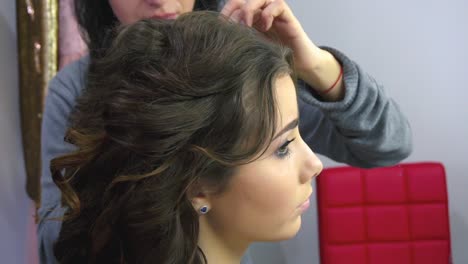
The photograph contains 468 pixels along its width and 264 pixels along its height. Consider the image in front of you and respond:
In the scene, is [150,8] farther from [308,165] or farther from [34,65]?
[34,65]

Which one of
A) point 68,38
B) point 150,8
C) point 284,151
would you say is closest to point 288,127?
point 284,151

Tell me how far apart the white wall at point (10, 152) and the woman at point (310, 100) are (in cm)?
60

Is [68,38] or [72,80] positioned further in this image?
[68,38]

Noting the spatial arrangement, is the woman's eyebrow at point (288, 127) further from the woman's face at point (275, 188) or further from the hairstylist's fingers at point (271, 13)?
the hairstylist's fingers at point (271, 13)

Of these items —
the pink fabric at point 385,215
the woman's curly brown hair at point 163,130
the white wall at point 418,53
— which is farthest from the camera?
the white wall at point 418,53

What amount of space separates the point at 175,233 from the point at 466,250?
4.79 feet

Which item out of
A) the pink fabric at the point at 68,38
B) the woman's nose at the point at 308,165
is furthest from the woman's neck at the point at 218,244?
the pink fabric at the point at 68,38

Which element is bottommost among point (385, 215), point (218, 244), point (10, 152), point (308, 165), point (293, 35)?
point (385, 215)

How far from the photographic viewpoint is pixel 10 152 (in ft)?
4.37

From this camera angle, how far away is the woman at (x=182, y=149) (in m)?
0.52

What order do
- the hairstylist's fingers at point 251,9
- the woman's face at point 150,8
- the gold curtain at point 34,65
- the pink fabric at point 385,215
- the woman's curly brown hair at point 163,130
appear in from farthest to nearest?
1. the pink fabric at point 385,215
2. the gold curtain at point 34,65
3. the woman's face at point 150,8
4. the hairstylist's fingers at point 251,9
5. the woman's curly brown hair at point 163,130

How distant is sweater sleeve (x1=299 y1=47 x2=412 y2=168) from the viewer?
0.70 meters

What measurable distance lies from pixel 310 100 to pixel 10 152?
963mm

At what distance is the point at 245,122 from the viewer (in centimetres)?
54
